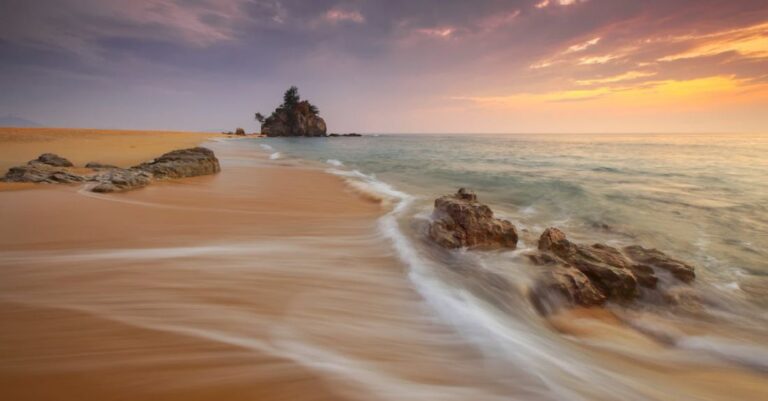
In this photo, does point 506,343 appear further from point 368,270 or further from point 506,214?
point 506,214

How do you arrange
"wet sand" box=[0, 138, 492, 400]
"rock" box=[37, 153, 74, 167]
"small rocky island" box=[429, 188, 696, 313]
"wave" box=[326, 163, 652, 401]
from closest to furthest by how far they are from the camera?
"wet sand" box=[0, 138, 492, 400] → "wave" box=[326, 163, 652, 401] → "small rocky island" box=[429, 188, 696, 313] → "rock" box=[37, 153, 74, 167]

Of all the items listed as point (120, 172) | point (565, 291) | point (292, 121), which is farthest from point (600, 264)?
point (292, 121)

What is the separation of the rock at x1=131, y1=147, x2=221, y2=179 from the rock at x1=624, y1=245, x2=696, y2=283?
1072cm

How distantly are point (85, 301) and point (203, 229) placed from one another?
2.67m

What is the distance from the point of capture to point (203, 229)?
4957mm

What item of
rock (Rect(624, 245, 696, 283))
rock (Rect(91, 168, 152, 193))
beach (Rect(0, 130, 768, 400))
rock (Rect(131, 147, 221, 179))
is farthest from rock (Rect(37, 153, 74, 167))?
rock (Rect(624, 245, 696, 283))

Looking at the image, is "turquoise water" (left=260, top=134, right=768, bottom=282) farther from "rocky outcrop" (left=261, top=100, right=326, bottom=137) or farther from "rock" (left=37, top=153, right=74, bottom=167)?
"rocky outcrop" (left=261, top=100, right=326, bottom=137)

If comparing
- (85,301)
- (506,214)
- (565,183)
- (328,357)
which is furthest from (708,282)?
(565,183)

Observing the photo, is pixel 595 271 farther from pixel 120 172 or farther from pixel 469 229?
pixel 120 172

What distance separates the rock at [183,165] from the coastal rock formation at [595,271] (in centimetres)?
954

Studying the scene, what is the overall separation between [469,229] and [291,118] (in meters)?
105

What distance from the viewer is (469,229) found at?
5.30m

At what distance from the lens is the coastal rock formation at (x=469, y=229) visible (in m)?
5.23

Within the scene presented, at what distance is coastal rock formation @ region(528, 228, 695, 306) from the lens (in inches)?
155
